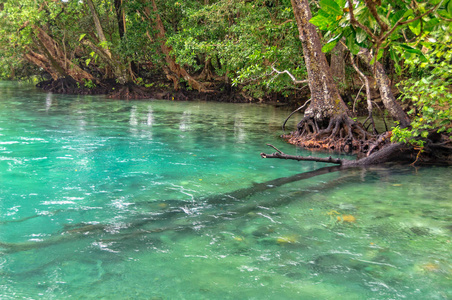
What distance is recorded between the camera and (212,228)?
449 centimetres

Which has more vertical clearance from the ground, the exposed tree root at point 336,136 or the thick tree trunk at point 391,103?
the thick tree trunk at point 391,103

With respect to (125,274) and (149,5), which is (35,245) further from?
(149,5)

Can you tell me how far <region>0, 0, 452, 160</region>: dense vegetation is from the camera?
2582 mm

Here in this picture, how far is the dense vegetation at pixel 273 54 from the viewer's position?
2.58 metres

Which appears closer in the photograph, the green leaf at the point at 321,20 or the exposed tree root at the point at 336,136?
the green leaf at the point at 321,20

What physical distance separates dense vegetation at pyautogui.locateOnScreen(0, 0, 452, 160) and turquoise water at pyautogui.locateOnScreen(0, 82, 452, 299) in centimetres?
174

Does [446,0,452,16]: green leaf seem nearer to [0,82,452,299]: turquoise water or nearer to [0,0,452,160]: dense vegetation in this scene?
[0,0,452,160]: dense vegetation

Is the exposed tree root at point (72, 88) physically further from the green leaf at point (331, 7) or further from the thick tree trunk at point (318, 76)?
the green leaf at point (331, 7)

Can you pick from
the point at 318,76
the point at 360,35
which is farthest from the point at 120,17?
the point at 360,35

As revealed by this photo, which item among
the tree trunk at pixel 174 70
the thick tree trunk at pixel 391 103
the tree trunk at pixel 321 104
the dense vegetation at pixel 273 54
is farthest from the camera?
the tree trunk at pixel 174 70

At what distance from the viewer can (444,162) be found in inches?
304

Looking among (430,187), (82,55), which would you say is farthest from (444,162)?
(82,55)

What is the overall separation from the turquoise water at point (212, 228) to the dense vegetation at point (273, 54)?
174cm

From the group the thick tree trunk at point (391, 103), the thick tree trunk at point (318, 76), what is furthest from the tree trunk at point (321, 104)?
the thick tree trunk at point (391, 103)
